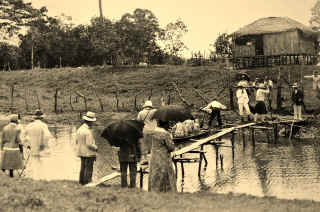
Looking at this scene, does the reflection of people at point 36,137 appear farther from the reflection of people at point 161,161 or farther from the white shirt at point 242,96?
the white shirt at point 242,96

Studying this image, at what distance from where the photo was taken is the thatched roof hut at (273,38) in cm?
4238

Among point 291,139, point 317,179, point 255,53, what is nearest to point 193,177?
point 317,179

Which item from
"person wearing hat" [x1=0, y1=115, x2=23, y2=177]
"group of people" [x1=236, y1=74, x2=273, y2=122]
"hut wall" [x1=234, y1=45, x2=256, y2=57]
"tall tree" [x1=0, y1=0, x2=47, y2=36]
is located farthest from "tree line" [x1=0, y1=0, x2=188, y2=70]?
"person wearing hat" [x1=0, y1=115, x2=23, y2=177]

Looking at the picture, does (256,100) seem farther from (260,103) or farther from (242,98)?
(242,98)

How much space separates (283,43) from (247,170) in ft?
89.9

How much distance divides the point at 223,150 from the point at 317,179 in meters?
7.27

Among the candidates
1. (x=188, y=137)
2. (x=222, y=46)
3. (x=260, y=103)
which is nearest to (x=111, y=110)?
(x=260, y=103)

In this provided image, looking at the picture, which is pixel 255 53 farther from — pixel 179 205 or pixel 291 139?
pixel 179 205

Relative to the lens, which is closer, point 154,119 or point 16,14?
point 154,119

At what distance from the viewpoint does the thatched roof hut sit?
42375mm

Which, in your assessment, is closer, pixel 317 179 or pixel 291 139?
pixel 317 179

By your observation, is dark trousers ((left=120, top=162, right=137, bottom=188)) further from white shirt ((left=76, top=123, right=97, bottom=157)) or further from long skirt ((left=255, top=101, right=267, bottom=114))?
long skirt ((left=255, top=101, right=267, bottom=114))

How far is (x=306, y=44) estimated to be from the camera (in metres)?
44.7

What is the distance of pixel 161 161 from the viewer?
449 inches
